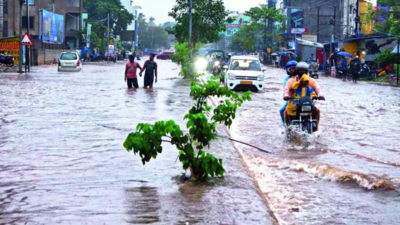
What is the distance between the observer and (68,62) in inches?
1713

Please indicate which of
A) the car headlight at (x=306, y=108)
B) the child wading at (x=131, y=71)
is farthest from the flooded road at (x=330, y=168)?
the child wading at (x=131, y=71)

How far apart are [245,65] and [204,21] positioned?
30359 millimetres

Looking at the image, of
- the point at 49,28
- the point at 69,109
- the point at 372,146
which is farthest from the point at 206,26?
the point at 372,146

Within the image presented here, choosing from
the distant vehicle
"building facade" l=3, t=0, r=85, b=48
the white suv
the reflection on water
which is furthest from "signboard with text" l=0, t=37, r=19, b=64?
the reflection on water

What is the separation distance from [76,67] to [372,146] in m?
34.3

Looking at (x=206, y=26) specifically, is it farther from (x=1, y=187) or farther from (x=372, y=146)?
(x=1, y=187)

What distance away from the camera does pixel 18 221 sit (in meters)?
5.50

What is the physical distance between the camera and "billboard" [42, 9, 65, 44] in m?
69.0

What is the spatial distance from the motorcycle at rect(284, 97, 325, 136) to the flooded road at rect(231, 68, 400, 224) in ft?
0.94

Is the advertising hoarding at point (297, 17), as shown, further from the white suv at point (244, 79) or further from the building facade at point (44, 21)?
the white suv at point (244, 79)

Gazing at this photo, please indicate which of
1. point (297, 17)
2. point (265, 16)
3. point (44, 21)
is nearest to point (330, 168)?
point (44, 21)

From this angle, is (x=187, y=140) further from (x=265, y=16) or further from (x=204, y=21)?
(x=265, y=16)

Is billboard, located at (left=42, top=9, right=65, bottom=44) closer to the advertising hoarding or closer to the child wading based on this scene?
the advertising hoarding

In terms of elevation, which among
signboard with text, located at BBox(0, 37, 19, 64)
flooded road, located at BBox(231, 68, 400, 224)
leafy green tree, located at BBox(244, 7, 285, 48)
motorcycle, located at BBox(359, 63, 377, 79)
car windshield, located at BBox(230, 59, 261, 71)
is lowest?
flooded road, located at BBox(231, 68, 400, 224)
